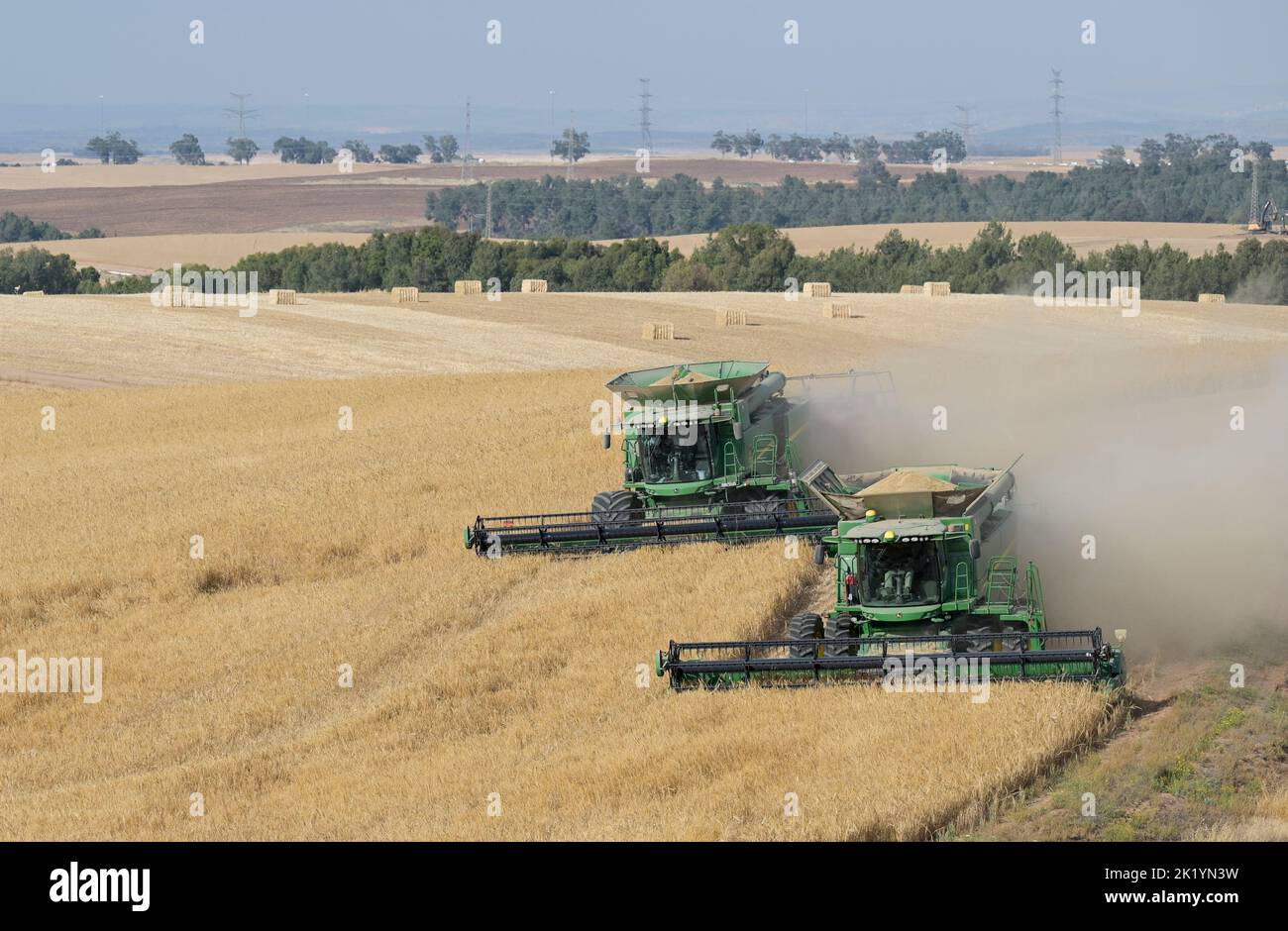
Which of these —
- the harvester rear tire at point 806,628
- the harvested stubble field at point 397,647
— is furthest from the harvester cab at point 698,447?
the harvester rear tire at point 806,628

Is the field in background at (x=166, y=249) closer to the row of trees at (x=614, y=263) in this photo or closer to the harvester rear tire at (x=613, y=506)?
the row of trees at (x=614, y=263)

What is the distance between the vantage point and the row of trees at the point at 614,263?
9612cm

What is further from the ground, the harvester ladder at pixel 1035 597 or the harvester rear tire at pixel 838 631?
the harvester ladder at pixel 1035 597

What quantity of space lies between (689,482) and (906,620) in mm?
8604

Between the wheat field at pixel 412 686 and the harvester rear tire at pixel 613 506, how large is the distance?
1169 millimetres

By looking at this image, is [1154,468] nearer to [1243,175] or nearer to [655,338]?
[655,338]

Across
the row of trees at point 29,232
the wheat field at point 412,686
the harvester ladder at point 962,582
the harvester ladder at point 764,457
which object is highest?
the row of trees at point 29,232

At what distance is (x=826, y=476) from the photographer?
21.3 meters

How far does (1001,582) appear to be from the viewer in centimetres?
1886

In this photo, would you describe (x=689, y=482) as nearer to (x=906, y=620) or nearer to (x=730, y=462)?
(x=730, y=462)

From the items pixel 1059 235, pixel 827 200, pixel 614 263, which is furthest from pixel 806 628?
pixel 827 200

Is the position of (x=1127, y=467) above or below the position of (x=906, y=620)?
above

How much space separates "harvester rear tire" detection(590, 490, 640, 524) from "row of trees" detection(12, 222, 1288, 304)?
68.4 meters
